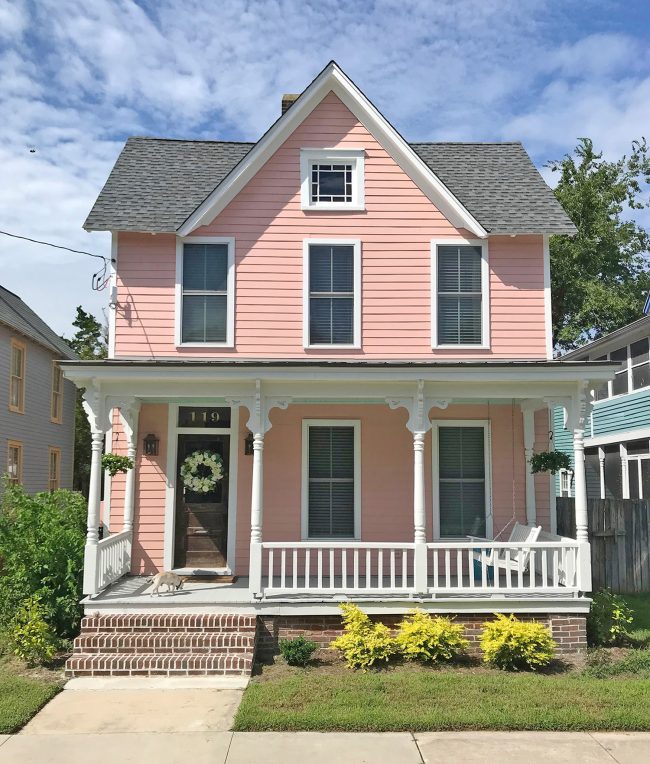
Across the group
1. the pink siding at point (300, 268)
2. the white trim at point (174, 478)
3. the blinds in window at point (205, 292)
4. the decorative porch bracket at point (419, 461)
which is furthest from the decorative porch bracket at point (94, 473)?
the decorative porch bracket at point (419, 461)

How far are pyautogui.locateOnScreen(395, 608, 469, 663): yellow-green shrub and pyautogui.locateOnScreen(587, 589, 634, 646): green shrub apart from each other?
1.95 meters

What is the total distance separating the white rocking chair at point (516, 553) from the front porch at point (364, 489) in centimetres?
4

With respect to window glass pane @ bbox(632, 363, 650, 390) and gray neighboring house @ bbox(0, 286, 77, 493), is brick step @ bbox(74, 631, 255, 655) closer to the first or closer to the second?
gray neighboring house @ bbox(0, 286, 77, 493)

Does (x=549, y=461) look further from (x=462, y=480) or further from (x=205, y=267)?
(x=205, y=267)

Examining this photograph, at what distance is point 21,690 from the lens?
7492mm

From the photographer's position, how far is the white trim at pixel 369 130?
11.0 metres

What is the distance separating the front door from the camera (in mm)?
10984

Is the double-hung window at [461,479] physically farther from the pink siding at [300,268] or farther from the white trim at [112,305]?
the white trim at [112,305]

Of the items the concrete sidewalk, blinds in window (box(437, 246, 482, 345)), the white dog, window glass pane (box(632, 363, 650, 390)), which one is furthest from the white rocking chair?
window glass pane (box(632, 363, 650, 390))

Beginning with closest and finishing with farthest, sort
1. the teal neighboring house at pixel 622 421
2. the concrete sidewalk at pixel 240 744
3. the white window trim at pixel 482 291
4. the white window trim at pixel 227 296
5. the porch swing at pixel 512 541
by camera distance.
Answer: the concrete sidewalk at pixel 240 744, the porch swing at pixel 512 541, the white window trim at pixel 227 296, the white window trim at pixel 482 291, the teal neighboring house at pixel 622 421

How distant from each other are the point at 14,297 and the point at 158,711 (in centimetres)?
1955

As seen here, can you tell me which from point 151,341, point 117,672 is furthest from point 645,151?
point 117,672

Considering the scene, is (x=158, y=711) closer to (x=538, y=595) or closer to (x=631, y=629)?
(x=538, y=595)

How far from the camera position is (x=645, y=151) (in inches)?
1161
